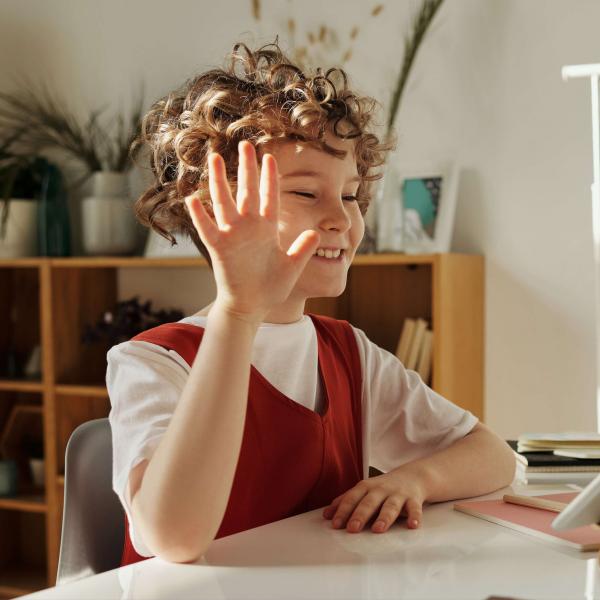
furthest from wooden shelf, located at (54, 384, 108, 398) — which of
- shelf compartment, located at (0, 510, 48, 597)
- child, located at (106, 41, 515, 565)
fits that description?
child, located at (106, 41, 515, 565)

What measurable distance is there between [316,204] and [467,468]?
401 mm

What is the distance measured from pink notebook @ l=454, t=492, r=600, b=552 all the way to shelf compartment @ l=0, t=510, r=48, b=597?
2.51 metres

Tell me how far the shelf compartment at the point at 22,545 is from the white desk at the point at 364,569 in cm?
256

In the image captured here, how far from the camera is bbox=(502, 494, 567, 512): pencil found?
3.31 ft

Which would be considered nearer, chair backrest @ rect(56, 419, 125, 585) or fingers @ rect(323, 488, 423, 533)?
fingers @ rect(323, 488, 423, 533)

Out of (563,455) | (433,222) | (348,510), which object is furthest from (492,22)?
(348,510)

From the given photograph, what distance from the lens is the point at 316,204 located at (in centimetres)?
119

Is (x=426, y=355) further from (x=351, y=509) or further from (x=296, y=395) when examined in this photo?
(x=351, y=509)

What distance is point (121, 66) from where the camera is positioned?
319 cm

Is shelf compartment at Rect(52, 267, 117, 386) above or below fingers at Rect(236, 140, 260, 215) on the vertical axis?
below

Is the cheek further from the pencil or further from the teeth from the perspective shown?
the pencil

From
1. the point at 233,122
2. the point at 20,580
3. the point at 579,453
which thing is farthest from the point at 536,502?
the point at 20,580

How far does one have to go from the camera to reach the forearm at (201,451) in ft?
2.76

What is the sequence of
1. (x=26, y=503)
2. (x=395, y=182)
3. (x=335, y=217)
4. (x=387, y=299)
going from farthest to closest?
1. (x=26, y=503)
2. (x=387, y=299)
3. (x=395, y=182)
4. (x=335, y=217)
